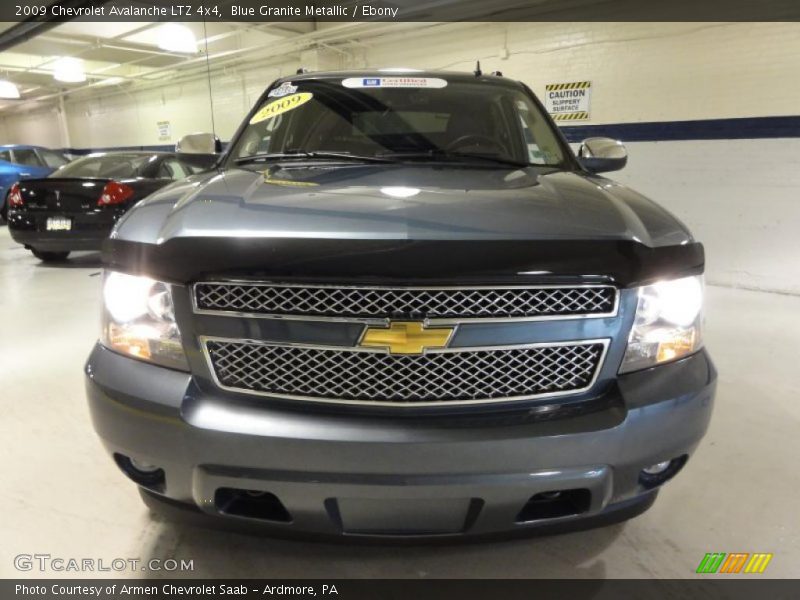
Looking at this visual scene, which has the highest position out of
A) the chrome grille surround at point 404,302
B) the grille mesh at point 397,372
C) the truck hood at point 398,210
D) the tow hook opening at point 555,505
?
the truck hood at point 398,210

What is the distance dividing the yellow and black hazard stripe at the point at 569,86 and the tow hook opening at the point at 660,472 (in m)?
6.03

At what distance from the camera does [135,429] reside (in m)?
1.30

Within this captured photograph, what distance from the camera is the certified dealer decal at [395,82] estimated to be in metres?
2.48

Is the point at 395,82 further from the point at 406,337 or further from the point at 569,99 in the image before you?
the point at 569,99

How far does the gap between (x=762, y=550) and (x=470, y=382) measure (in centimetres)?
127

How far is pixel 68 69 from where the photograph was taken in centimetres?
1238

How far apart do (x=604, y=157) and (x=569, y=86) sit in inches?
186

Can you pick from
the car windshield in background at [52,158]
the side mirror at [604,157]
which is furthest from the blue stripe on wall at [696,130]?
the car windshield in background at [52,158]

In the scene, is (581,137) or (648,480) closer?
(648,480)

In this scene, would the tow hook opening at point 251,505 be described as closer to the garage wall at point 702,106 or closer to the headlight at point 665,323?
the headlight at point 665,323

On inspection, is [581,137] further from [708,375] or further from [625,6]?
[708,375]

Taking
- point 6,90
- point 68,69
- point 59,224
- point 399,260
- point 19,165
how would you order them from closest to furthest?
point 399,260
point 59,224
point 19,165
point 68,69
point 6,90

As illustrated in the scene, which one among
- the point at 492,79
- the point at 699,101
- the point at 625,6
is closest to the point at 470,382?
the point at 492,79

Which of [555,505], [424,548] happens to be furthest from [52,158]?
[555,505]
